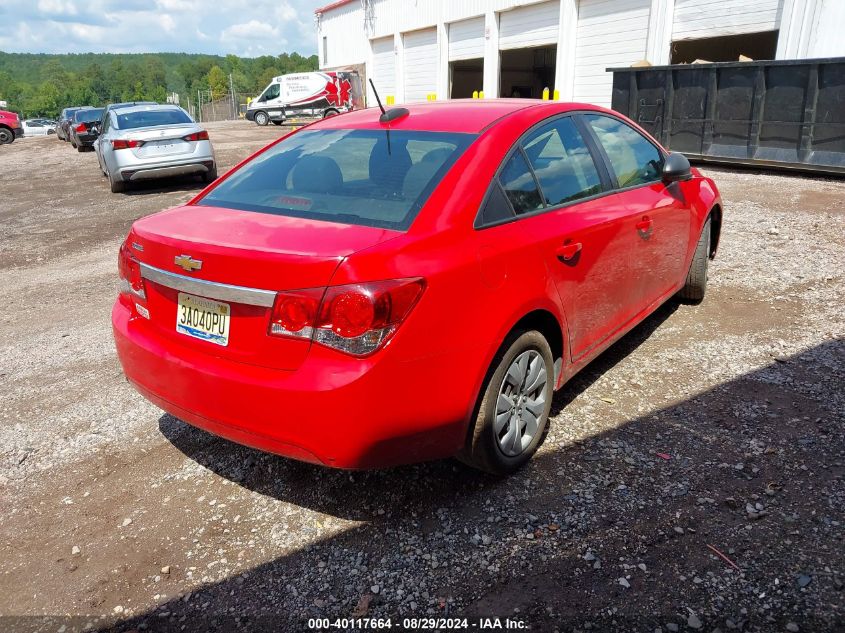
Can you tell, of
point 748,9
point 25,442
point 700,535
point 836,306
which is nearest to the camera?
point 700,535

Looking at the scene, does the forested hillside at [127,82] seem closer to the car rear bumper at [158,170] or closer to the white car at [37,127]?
the white car at [37,127]

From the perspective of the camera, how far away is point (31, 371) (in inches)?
181

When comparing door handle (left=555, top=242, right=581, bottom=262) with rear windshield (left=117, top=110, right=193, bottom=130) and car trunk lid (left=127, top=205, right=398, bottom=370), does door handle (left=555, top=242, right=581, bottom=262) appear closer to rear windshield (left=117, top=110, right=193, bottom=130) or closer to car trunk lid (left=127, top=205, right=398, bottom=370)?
car trunk lid (left=127, top=205, right=398, bottom=370)

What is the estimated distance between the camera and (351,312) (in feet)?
7.72

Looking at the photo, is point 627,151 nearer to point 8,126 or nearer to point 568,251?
point 568,251

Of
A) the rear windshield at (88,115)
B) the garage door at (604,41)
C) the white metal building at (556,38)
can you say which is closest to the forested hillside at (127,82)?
the white metal building at (556,38)

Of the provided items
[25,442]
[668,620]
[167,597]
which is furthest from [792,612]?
[25,442]

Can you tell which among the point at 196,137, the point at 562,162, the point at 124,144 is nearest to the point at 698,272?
the point at 562,162

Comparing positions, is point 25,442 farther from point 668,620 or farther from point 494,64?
point 494,64

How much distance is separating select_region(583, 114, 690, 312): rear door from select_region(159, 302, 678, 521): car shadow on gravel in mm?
1690

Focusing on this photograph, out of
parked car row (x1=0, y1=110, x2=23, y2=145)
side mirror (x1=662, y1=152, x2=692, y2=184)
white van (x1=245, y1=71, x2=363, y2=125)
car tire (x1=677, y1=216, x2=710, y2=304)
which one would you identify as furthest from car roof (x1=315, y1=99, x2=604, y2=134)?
white van (x1=245, y1=71, x2=363, y2=125)

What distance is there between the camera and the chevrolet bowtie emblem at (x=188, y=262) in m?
2.61

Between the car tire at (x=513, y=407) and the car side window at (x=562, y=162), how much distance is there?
0.76 m

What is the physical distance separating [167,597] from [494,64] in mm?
24873
